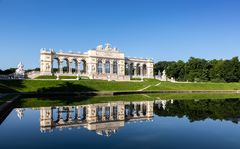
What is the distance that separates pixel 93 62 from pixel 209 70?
43028 mm

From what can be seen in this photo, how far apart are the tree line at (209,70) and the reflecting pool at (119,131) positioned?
267ft

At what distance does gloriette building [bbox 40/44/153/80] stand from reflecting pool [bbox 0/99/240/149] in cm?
5973

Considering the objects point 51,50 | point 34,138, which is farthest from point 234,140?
point 51,50

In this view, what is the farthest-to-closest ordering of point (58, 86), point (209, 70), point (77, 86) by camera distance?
point (209, 70) < point (77, 86) < point (58, 86)

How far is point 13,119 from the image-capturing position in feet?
75.1

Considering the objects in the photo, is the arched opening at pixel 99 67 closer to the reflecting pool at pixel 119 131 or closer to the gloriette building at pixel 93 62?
the gloriette building at pixel 93 62

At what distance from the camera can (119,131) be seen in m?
18.0

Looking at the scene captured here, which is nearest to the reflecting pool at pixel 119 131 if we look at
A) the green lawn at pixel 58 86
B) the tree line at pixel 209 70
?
the green lawn at pixel 58 86

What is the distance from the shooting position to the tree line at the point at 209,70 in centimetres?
10344

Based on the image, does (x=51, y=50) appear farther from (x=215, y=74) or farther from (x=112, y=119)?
(x=112, y=119)

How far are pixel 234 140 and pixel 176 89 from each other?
170 feet

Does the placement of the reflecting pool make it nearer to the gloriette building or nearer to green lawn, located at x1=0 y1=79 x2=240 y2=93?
green lawn, located at x1=0 y1=79 x2=240 y2=93

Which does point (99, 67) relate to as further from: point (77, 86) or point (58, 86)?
point (58, 86)

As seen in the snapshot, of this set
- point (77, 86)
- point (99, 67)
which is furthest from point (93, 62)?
point (77, 86)
